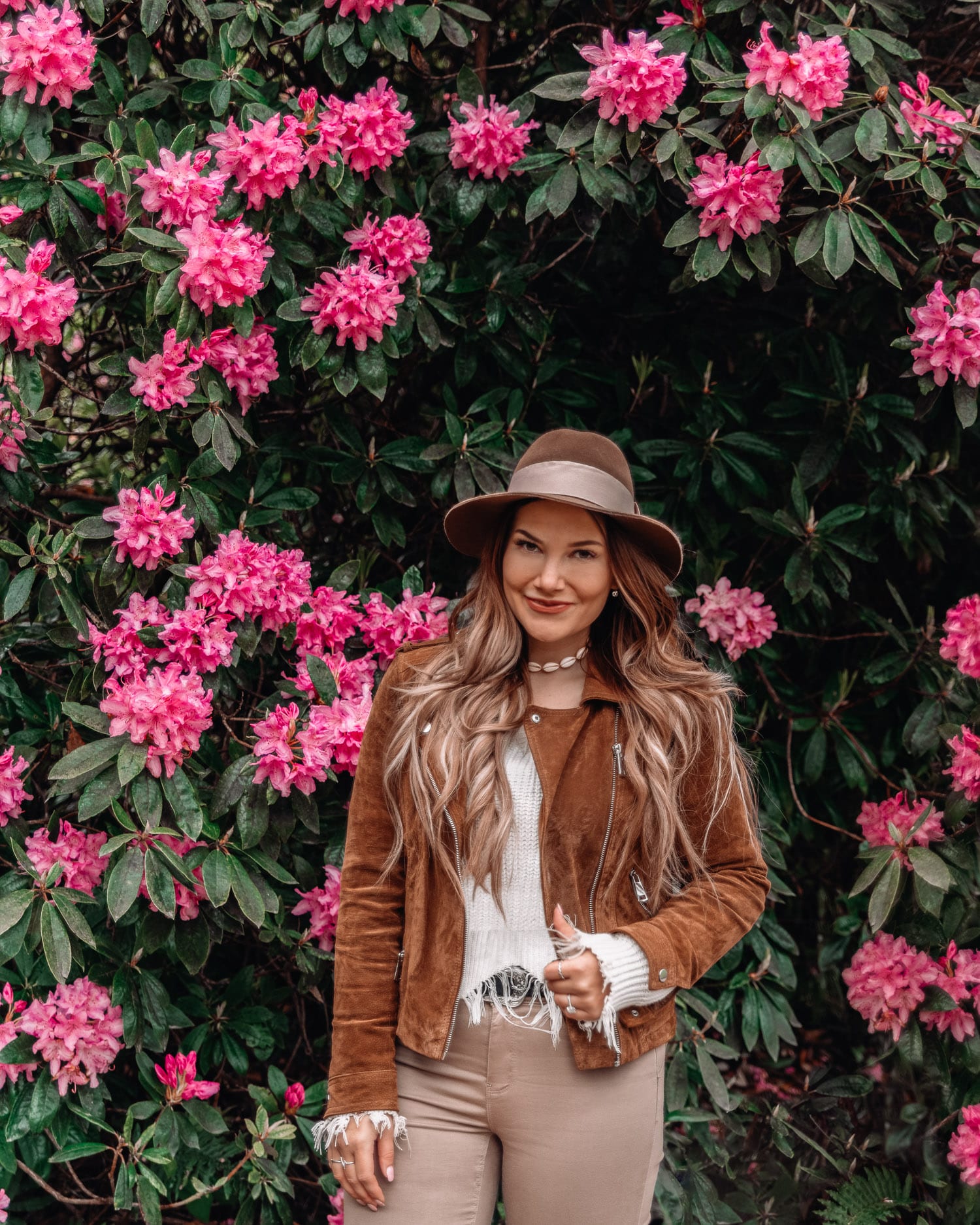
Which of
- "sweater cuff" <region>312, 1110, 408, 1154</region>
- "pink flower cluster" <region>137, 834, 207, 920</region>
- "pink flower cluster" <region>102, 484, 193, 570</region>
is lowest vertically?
"pink flower cluster" <region>137, 834, 207, 920</region>

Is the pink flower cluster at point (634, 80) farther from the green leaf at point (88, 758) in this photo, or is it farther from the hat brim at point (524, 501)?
the green leaf at point (88, 758)

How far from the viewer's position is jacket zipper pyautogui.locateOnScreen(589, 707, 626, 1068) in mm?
1491

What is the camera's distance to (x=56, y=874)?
71.4 inches

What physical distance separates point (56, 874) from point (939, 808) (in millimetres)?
1698

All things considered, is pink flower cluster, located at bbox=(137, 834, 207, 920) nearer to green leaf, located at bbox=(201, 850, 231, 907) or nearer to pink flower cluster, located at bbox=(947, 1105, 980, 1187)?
green leaf, located at bbox=(201, 850, 231, 907)

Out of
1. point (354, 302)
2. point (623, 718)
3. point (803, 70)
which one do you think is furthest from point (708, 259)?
point (623, 718)

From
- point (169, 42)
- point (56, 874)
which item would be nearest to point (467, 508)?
point (56, 874)

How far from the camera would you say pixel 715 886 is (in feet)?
5.02

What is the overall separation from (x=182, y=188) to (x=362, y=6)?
0.50m

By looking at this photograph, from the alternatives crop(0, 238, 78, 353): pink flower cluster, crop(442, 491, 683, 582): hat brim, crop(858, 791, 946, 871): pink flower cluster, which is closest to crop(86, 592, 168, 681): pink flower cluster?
crop(0, 238, 78, 353): pink flower cluster

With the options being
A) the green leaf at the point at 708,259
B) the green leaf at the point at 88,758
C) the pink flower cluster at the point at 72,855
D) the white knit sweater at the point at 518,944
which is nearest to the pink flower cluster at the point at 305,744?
the green leaf at the point at 88,758

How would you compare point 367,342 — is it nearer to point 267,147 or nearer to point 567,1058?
point 267,147

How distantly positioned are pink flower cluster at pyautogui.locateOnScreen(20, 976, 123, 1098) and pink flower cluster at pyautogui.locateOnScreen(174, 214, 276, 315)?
3.77 feet

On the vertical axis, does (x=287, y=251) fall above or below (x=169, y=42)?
below
